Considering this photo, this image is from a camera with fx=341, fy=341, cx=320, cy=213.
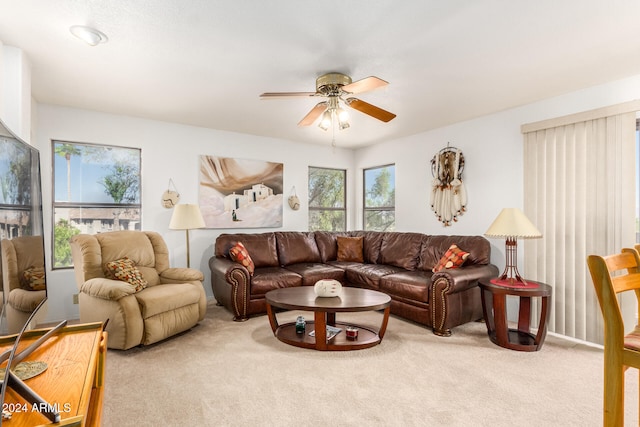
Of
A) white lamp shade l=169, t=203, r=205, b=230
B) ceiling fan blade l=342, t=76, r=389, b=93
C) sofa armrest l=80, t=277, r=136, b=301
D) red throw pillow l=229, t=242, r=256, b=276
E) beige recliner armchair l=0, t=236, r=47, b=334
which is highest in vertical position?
ceiling fan blade l=342, t=76, r=389, b=93

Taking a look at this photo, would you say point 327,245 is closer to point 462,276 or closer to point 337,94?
point 462,276

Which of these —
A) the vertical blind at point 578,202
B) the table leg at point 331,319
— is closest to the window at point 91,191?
the table leg at point 331,319

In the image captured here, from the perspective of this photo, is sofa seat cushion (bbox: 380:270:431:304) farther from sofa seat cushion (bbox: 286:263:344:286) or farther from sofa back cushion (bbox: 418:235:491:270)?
sofa seat cushion (bbox: 286:263:344:286)

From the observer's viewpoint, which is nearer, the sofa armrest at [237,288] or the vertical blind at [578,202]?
the vertical blind at [578,202]

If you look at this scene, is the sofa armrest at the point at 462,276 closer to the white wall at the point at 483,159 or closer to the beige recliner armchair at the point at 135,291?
the white wall at the point at 483,159

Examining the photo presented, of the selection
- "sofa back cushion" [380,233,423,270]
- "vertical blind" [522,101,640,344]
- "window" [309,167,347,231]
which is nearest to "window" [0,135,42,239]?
"sofa back cushion" [380,233,423,270]

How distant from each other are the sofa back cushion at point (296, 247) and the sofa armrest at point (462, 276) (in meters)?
2.07

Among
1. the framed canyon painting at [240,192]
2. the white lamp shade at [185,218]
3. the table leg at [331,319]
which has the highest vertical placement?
the framed canyon painting at [240,192]

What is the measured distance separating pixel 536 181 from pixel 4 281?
13.5 feet

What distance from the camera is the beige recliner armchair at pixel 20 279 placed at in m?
1.08

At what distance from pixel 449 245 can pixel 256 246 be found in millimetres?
2453

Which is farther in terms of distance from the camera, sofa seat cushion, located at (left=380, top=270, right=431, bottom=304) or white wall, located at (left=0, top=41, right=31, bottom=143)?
sofa seat cushion, located at (left=380, top=270, right=431, bottom=304)

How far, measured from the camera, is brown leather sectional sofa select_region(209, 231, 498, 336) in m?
3.37

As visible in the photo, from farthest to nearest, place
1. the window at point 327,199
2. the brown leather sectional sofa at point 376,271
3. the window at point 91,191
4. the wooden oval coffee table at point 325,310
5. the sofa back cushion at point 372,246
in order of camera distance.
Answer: the window at point 327,199, the sofa back cushion at point 372,246, the window at point 91,191, the brown leather sectional sofa at point 376,271, the wooden oval coffee table at point 325,310
